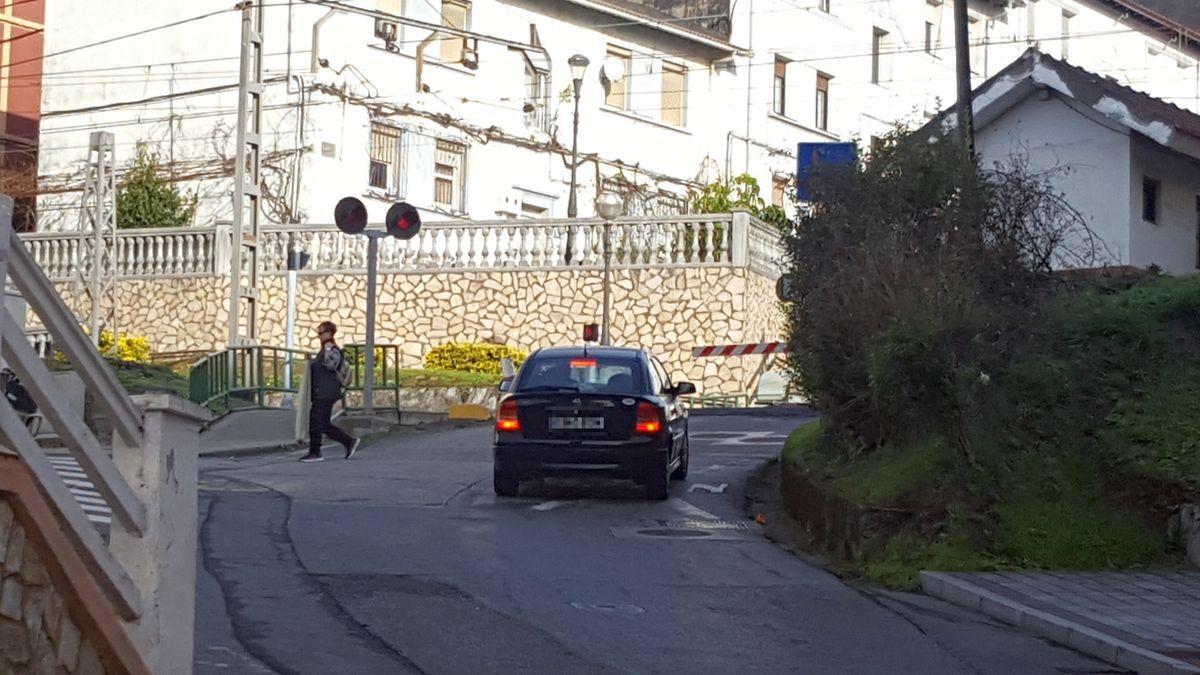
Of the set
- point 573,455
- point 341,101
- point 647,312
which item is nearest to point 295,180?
point 341,101

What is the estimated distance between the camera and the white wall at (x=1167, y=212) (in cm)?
2702

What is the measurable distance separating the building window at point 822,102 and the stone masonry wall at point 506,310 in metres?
16.6

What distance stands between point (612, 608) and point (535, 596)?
60cm

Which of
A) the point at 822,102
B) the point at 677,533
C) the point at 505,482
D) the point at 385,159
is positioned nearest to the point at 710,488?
the point at 505,482

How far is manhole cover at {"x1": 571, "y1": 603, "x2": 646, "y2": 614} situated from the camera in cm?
1169

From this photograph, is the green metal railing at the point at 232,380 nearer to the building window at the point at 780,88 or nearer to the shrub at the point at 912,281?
the shrub at the point at 912,281

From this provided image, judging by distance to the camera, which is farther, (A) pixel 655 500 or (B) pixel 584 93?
(B) pixel 584 93

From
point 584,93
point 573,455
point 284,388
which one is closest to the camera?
point 573,455

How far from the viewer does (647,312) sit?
38.3 meters

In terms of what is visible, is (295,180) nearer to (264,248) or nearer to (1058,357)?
(264,248)

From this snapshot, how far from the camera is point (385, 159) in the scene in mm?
43531

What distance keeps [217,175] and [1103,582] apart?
32507 millimetres

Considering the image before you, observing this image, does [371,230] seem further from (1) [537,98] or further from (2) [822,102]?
(2) [822,102]

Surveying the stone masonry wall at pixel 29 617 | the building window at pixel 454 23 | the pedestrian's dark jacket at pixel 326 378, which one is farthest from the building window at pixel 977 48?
the stone masonry wall at pixel 29 617
